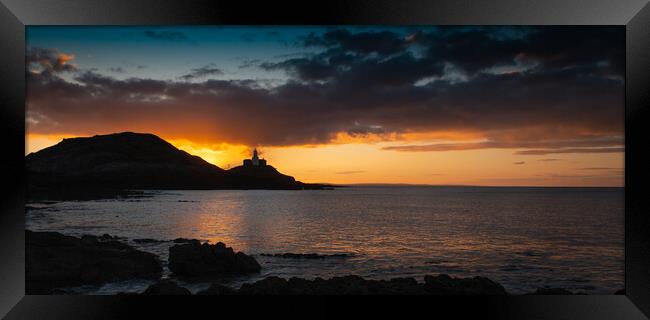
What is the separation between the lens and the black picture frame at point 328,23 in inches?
186

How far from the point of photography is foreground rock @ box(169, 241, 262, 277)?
34.9 feet

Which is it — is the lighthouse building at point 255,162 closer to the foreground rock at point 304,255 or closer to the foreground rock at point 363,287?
the foreground rock at point 304,255

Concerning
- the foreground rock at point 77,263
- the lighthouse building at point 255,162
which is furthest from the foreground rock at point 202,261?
the lighthouse building at point 255,162

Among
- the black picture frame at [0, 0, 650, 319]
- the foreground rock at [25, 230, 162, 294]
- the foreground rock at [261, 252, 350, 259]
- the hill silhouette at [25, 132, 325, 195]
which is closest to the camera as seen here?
the black picture frame at [0, 0, 650, 319]

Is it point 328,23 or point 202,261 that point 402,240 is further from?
point 328,23

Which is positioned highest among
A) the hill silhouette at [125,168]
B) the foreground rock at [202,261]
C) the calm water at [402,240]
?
the hill silhouette at [125,168]

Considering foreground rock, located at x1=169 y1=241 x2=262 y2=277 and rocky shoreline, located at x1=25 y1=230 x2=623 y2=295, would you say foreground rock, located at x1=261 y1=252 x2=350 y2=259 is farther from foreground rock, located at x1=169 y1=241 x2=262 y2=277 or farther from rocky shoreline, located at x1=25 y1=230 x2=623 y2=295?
foreground rock, located at x1=169 y1=241 x2=262 y2=277

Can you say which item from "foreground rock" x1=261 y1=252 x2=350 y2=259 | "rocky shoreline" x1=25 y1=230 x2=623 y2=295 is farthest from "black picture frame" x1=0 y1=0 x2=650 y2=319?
"foreground rock" x1=261 y1=252 x2=350 y2=259

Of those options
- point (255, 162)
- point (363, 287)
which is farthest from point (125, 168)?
point (363, 287)

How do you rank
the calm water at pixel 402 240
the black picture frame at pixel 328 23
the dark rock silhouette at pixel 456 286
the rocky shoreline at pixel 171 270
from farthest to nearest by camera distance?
1. the calm water at pixel 402 240
2. the rocky shoreline at pixel 171 270
3. the dark rock silhouette at pixel 456 286
4. the black picture frame at pixel 328 23

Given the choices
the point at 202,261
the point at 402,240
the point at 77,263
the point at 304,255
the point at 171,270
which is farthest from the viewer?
the point at 402,240

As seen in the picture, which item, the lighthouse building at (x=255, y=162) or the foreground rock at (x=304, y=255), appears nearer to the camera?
the foreground rock at (x=304, y=255)

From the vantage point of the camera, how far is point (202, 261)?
421 inches

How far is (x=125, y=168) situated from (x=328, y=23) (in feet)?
136
